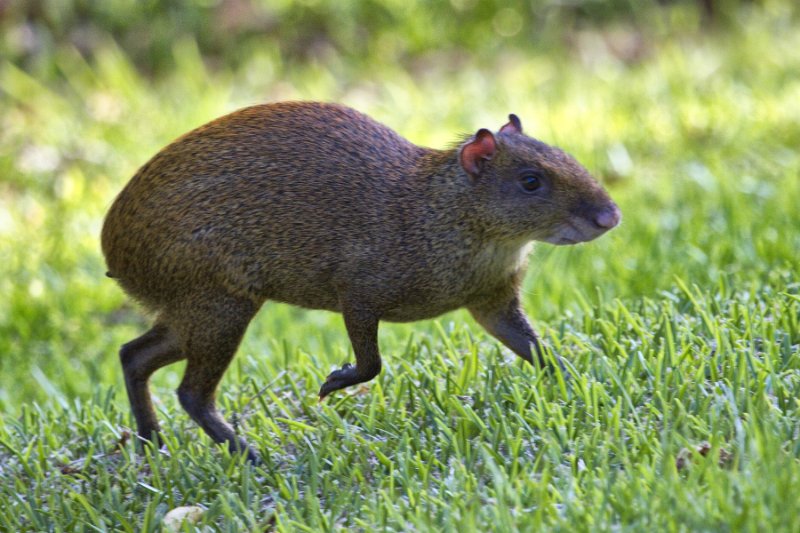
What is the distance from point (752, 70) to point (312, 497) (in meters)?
6.19

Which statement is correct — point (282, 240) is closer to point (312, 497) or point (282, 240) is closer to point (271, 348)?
point (312, 497)

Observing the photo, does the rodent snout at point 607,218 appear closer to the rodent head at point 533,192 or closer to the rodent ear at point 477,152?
the rodent head at point 533,192

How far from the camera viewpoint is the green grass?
11.4 ft

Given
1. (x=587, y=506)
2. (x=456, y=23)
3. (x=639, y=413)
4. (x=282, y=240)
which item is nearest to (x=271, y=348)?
(x=282, y=240)

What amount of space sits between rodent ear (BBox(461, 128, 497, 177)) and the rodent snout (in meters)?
0.46

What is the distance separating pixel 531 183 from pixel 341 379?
0.96 metres

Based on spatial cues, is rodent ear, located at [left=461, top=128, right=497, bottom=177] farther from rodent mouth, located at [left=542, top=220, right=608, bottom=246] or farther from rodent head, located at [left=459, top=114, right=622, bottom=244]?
rodent mouth, located at [left=542, top=220, right=608, bottom=246]

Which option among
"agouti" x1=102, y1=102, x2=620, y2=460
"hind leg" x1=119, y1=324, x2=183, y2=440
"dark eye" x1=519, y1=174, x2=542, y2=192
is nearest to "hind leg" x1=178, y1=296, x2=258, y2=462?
"agouti" x1=102, y1=102, x2=620, y2=460

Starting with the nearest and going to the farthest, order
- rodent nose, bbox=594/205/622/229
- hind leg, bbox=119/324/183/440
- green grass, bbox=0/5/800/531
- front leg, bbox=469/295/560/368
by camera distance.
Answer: green grass, bbox=0/5/800/531, rodent nose, bbox=594/205/622/229, front leg, bbox=469/295/560/368, hind leg, bbox=119/324/183/440

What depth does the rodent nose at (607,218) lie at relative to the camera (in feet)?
13.5

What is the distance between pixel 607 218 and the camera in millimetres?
4121

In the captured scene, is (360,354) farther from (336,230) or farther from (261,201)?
(261,201)

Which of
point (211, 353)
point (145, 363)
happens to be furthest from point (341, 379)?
point (145, 363)

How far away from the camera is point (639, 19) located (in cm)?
1059
